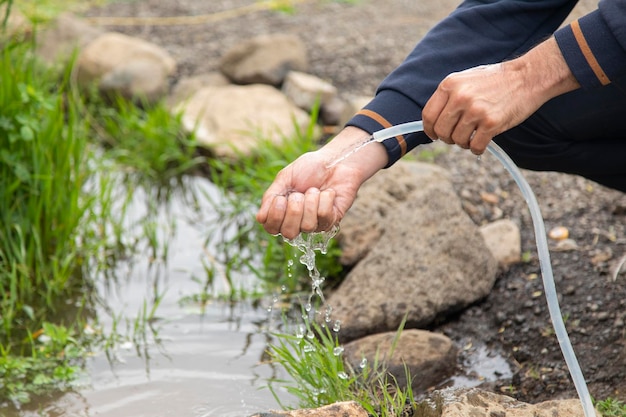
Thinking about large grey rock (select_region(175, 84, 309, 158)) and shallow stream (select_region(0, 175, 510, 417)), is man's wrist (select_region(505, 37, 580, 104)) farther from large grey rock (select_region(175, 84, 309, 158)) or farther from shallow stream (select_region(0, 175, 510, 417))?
large grey rock (select_region(175, 84, 309, 158))

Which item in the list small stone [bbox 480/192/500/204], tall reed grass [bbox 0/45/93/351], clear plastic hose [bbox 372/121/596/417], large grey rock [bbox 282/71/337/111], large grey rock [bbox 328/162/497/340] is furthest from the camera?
large grey rock [bbox 282/71/337/111]

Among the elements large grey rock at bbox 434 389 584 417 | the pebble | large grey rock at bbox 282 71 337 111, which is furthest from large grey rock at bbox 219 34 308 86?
large grey rock at bbox 434 389 584 417

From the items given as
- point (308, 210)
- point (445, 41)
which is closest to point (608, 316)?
point (445, 41)

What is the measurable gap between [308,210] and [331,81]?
3.50m

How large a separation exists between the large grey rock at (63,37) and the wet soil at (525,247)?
561 mm

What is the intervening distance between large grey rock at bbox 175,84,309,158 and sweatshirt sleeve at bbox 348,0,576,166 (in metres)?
1.97

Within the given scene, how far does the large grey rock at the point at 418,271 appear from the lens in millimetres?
2963

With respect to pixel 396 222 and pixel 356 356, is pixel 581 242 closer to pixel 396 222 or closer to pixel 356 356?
pixel 396 222

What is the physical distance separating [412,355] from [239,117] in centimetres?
230

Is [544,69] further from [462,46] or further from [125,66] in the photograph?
[125,66]

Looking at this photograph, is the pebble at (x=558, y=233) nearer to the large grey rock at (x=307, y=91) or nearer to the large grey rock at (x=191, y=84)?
the large grey rock at (x=307, y=91)

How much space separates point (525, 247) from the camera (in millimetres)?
3383

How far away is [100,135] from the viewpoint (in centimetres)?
463

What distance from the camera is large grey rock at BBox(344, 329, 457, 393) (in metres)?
2.64
